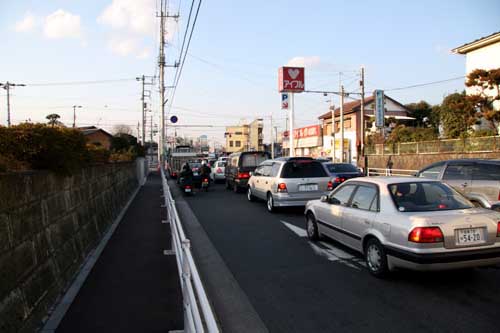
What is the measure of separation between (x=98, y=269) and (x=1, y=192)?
3.02m

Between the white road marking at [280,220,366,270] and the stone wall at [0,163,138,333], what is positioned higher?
the stone wall at [0,163,138,333]

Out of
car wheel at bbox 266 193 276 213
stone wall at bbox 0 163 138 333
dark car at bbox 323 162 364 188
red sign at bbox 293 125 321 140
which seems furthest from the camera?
red sign at bbox 293 125 321 140

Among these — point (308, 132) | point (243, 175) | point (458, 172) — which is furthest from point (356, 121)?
point (458, 172)

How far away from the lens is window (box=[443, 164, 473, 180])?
9195 mm

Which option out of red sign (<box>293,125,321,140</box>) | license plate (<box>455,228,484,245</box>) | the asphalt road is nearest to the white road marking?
the asphalt road

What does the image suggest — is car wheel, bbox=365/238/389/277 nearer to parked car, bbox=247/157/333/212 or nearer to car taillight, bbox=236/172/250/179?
parked car, bbox=247/157/333/212

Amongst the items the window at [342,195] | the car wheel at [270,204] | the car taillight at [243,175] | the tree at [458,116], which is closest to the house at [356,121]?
the tree at [458,116]

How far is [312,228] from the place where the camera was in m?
8.34

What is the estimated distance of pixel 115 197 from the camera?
13000mm

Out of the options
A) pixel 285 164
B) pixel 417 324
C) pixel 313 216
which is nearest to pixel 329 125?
pixel 285 164

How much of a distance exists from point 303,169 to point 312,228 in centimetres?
407

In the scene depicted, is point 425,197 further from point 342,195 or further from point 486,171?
point 486,171

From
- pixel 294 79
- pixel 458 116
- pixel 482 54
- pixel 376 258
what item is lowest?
pixel 376 258

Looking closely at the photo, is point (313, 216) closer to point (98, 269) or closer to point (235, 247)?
point (235, 247)
